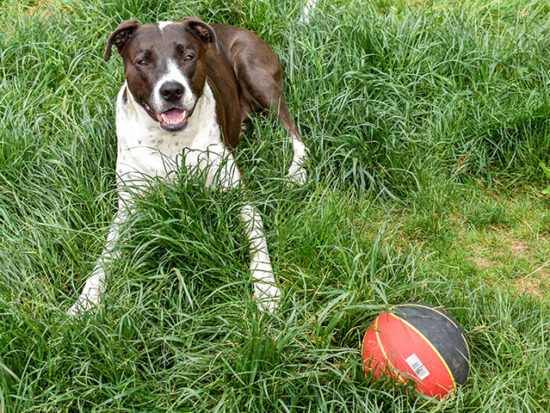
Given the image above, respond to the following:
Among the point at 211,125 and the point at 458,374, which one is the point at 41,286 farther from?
the point at 458,374

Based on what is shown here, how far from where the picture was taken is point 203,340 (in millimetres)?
3016

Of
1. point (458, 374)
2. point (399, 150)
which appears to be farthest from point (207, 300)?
point (399, 150)

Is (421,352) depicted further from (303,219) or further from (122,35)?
(122,35)

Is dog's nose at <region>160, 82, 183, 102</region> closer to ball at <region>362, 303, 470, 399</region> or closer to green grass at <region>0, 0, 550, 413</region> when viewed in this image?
green grass at <region>0, 0, 550, 413</region>

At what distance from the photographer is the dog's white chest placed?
3703 mm

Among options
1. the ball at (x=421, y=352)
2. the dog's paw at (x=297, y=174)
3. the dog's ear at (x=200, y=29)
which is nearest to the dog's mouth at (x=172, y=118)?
the dog's ear at (x=200, y=29)

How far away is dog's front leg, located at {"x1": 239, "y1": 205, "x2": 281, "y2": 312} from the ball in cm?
54

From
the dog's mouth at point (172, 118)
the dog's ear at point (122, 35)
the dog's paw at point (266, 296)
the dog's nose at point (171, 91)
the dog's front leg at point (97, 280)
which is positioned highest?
the dog's ear at point (122, 35)

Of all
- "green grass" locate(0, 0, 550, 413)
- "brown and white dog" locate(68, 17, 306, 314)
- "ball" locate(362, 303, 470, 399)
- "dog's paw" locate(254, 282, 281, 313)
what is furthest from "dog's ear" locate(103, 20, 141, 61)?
"ball" locate(362, 303, 470, 399)

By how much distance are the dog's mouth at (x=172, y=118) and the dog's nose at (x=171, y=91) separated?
0.10m

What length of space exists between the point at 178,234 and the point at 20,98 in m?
1.82

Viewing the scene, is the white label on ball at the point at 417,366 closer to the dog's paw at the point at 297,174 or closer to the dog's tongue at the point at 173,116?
the dog's paw at the point at 297,174

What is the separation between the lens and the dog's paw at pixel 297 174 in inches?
156

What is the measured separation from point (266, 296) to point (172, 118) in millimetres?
1075
